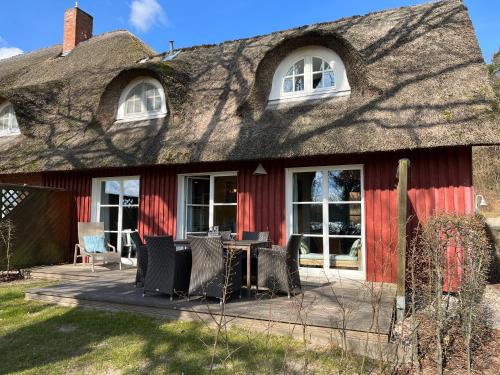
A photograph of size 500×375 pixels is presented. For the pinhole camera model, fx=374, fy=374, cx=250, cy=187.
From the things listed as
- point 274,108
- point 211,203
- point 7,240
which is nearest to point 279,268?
point 211,203

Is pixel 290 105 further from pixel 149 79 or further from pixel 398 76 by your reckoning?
pixel 149 79

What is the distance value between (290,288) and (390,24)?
634cm

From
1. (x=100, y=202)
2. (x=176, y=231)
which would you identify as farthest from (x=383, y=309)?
(x=100, y=202)

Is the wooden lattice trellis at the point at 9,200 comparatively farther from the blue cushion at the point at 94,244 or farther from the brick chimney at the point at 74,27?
the brick chimney at the point at 74,27

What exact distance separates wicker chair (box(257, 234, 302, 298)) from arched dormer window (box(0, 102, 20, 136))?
359 inches

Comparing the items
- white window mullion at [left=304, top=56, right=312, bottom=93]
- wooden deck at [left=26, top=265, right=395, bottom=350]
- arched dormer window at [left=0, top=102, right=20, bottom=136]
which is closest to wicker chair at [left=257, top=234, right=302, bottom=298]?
wooden deck at [left=26, top=265, right=395, bottom=350]

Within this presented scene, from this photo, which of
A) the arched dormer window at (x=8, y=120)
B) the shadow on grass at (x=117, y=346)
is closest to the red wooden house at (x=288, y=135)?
the arched dormer window at (x=8, y=120)

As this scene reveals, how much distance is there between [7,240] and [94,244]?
64.8 inches

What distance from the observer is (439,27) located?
7.49 meters

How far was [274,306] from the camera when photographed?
174 inches

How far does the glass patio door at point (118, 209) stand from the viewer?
8727 mm

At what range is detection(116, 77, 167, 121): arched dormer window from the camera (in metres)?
8.93

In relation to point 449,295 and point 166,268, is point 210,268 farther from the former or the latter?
point 449,295

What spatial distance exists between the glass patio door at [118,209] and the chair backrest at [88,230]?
0.48 m
